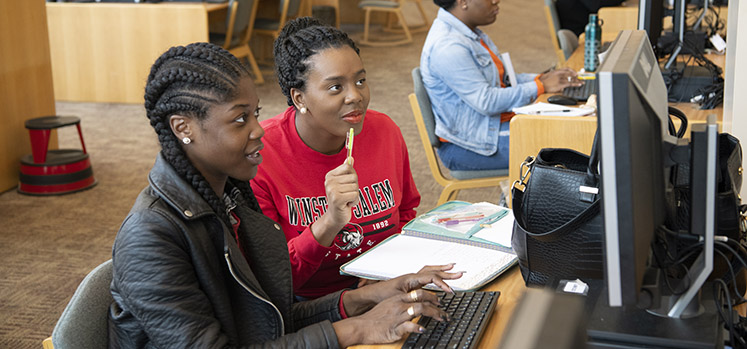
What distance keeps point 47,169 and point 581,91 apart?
2736mm

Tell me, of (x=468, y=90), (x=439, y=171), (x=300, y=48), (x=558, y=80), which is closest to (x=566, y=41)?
(x=558, y=80)

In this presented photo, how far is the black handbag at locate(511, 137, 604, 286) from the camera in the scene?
1.20m

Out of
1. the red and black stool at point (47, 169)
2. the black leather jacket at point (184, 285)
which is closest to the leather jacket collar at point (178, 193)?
the black leather jacket at point (184, 285)

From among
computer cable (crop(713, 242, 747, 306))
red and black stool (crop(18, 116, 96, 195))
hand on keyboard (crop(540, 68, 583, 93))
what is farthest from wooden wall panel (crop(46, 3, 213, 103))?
computer cable (crop(713, 242, 747, 306))

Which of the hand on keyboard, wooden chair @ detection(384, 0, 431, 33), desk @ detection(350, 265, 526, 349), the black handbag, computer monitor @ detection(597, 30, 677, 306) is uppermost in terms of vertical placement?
computer monitor @ detection(597, 30, 677, 306)

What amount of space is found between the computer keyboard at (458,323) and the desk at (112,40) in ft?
16.2

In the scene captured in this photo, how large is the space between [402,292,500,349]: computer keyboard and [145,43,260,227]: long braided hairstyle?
40cm

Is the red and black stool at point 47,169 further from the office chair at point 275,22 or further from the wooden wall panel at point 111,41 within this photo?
the office chair at point 275,22

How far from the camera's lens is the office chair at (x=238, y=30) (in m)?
6.03

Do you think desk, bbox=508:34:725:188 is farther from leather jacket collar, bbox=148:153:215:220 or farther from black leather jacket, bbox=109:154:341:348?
leather jacket collar, bbox=148:153:215:220

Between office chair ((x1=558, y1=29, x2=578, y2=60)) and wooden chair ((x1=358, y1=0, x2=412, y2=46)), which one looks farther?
wooden chair ((x1=358, y1=0, x2=412, y2=46))

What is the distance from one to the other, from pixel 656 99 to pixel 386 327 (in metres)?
0.52

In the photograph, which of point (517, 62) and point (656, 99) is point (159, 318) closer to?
point (656, 99)

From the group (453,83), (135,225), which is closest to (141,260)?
(135,225)
